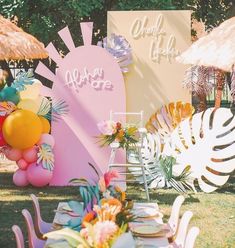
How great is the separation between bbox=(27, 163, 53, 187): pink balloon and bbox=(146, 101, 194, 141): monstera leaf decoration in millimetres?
1731

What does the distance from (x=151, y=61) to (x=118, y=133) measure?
5.62ft

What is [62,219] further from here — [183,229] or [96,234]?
[96,234]

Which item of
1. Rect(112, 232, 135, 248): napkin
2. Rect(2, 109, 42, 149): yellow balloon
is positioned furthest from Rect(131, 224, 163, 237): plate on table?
Rect(2, 109, 42, 149): yellow balloon

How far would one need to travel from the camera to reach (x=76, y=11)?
1248 centimetres

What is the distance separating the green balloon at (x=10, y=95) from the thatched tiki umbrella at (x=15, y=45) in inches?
86.5

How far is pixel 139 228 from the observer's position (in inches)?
175

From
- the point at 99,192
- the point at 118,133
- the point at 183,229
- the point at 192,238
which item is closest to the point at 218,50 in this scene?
the point at 183,229

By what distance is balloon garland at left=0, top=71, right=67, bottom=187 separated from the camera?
8977 millimetres

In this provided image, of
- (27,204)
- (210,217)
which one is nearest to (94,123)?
(27,204)

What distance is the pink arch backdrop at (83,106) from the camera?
9742 millimetres

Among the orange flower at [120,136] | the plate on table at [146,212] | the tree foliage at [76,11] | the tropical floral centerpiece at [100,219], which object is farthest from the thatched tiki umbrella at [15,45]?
the tree foliage at [76,11]

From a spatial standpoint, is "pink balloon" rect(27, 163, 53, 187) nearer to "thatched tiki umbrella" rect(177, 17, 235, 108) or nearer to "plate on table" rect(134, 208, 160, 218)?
"thatched tiki umbrella" rect(177, 17, 235, 108)

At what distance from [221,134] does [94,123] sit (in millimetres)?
1956

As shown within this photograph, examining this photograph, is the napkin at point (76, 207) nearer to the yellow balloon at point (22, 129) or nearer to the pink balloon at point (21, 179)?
the yellow balloon at point (22, 129)
